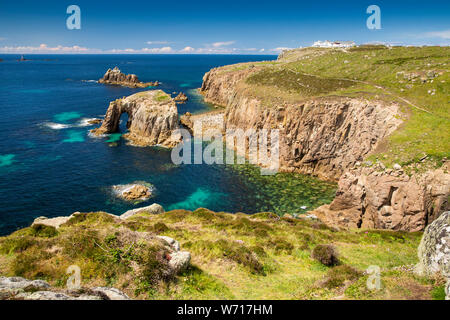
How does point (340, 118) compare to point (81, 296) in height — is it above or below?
above

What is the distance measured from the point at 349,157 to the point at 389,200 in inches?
656

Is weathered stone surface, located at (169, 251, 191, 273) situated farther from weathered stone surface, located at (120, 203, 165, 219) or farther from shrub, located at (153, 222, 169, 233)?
weathered stone surface, located at (120, 203, 165, 219)

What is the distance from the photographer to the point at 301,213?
135 feet

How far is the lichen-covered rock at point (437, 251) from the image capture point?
1448 centimetres

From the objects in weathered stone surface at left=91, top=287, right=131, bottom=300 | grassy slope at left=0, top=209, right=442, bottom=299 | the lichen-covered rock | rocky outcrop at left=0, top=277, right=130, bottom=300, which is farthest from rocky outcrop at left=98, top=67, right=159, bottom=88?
the lichen-covered rock

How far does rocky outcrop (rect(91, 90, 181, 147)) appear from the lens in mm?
71688

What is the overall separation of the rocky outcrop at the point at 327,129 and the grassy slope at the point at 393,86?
2.99m

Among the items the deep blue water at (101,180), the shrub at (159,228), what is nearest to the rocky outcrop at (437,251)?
the shrub at (159,228)

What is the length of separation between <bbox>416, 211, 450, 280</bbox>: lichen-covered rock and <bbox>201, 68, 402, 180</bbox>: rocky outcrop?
3133 cm

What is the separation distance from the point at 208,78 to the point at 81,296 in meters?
135

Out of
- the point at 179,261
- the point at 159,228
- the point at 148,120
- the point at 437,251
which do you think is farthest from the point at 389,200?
the point at 148,120

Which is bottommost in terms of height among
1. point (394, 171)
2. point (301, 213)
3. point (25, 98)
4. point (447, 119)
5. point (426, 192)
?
point (301, 213)
